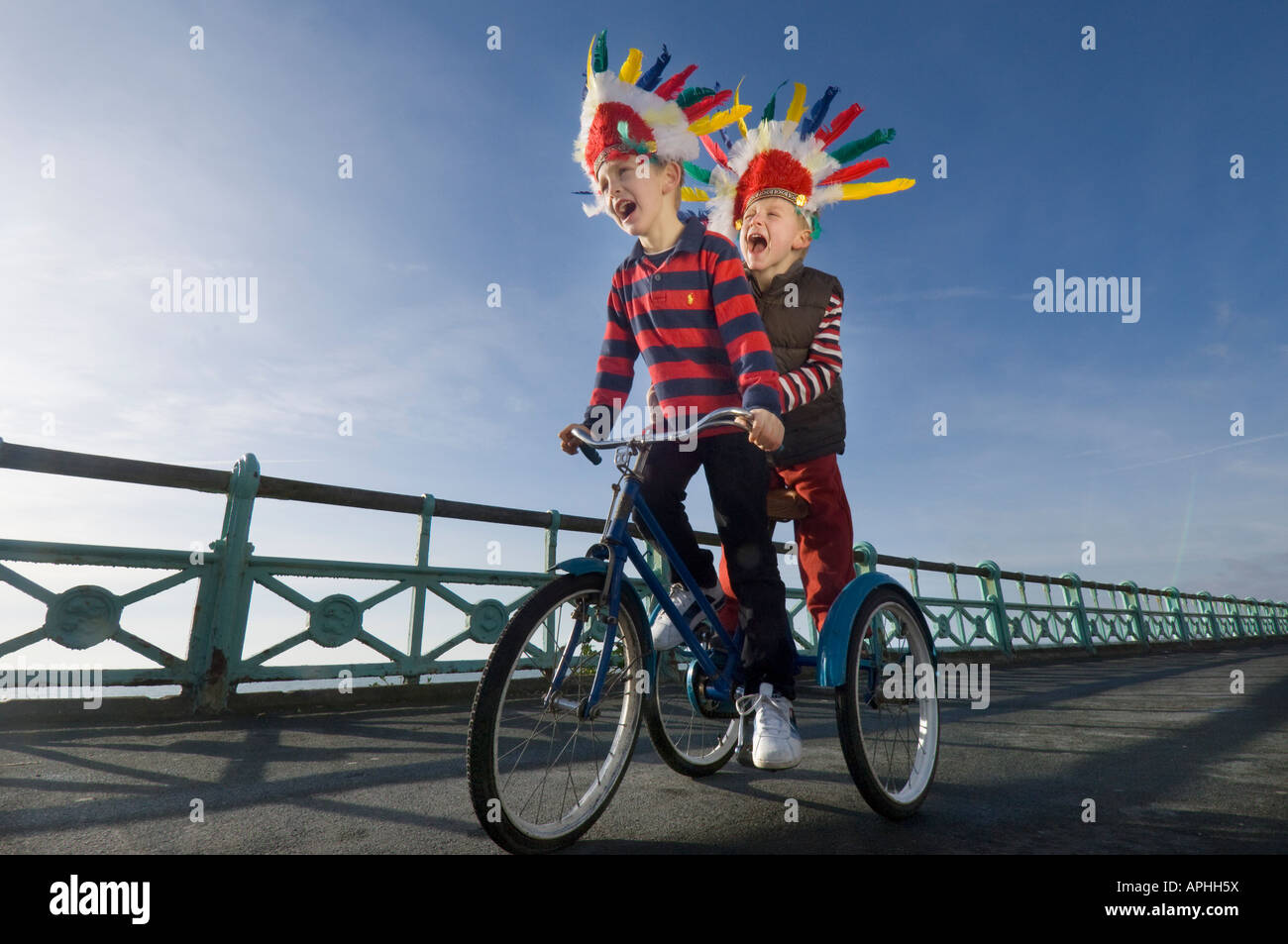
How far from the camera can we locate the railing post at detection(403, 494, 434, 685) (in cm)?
545

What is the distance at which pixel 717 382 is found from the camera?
2572 mm

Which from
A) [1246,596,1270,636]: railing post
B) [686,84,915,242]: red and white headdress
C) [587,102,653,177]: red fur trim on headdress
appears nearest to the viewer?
[587,102,653,177]: red fur trim on headdress

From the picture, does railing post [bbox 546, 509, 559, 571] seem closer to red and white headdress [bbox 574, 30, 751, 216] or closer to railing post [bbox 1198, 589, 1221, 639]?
red and white headdress [bbox 574, 30, 751, 216]

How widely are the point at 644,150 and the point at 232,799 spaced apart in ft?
9.00

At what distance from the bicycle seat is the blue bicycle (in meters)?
0.33

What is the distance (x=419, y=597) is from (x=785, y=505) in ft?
12.4

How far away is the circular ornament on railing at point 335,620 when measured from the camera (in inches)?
197

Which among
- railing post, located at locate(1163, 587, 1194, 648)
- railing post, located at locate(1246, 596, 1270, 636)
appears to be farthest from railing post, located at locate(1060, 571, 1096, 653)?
railing post, located at locate(1246, 596, 1270, 636)

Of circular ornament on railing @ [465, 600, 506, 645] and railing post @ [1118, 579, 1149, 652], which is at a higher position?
circular ornament on railing @ [465, 600, 506, 645]

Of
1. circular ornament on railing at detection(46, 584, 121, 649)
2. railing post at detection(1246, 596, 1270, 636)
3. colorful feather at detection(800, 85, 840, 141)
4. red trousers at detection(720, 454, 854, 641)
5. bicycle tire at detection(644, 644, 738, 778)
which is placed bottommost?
railing post at detection(1246, 596, 1270, 636)

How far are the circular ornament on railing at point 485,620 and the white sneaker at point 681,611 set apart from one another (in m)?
3.42
